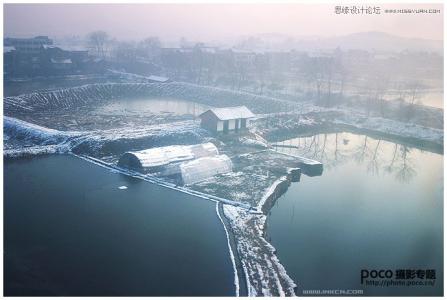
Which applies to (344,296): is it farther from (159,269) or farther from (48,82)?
(48,82)

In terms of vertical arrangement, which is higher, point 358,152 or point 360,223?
point 358,152

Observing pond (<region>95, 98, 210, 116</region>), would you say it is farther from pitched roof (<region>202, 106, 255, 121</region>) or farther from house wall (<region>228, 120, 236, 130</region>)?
house wall (<region>228, 120, 236, 130</region>)

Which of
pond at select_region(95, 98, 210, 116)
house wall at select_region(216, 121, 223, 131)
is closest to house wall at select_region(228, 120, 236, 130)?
house wall at select_region(216, 121, 223, 131)

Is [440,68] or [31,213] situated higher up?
[440,68]

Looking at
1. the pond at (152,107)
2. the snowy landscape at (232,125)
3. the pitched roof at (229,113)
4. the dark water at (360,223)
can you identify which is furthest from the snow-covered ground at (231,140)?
the pond at (152,107)

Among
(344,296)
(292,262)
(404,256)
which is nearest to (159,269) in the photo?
(292,262)

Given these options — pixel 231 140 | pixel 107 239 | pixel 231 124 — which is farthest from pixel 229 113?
pixel 107 239

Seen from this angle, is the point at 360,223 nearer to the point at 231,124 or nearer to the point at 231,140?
the point at 231,140
